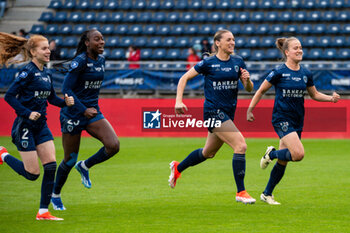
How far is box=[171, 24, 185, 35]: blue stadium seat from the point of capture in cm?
2561

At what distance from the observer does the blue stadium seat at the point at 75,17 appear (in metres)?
27.3

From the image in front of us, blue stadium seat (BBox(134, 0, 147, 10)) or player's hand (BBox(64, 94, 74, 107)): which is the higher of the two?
blue stadium seat (BBox(134, 0, 147, 10))

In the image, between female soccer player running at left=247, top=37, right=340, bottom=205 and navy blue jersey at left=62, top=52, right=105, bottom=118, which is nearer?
navy blue jersey at left=62, top=52, right=105, bottom=118

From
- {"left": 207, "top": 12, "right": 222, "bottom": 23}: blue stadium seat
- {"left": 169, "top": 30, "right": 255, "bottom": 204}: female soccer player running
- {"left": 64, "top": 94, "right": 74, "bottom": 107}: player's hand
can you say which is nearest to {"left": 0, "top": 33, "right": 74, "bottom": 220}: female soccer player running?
{"left": 64, "top": 94, "right": 74, "bottom": 107}: player's hand

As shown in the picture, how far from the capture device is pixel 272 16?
25438 mm

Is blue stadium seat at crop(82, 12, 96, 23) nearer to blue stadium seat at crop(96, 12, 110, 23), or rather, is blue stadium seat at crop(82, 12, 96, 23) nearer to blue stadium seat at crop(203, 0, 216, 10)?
blue stadium seat at crop(96, 12, 110, 23)

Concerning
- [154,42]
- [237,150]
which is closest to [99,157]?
[237,150]

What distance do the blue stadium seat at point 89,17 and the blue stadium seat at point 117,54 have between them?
105 inches

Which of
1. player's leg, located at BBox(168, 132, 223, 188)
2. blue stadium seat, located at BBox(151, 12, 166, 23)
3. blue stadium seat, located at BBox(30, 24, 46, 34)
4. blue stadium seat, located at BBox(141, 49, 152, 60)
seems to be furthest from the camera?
blue stadium seat, located at BBox(30, 24, 46, 34)

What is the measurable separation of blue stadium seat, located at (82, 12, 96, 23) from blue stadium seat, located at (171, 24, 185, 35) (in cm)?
370

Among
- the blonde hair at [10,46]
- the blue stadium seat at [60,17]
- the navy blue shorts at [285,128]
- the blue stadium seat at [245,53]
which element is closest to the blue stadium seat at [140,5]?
the blue stadium seat at [60,17]

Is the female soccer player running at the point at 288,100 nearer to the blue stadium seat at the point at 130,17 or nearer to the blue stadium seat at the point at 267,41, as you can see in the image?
the blue stadium seat at the point at 267,41

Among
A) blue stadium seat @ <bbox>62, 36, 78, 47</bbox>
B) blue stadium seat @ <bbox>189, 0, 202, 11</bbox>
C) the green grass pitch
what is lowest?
the green grass pitch

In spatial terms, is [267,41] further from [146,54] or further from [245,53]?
[146,54]
